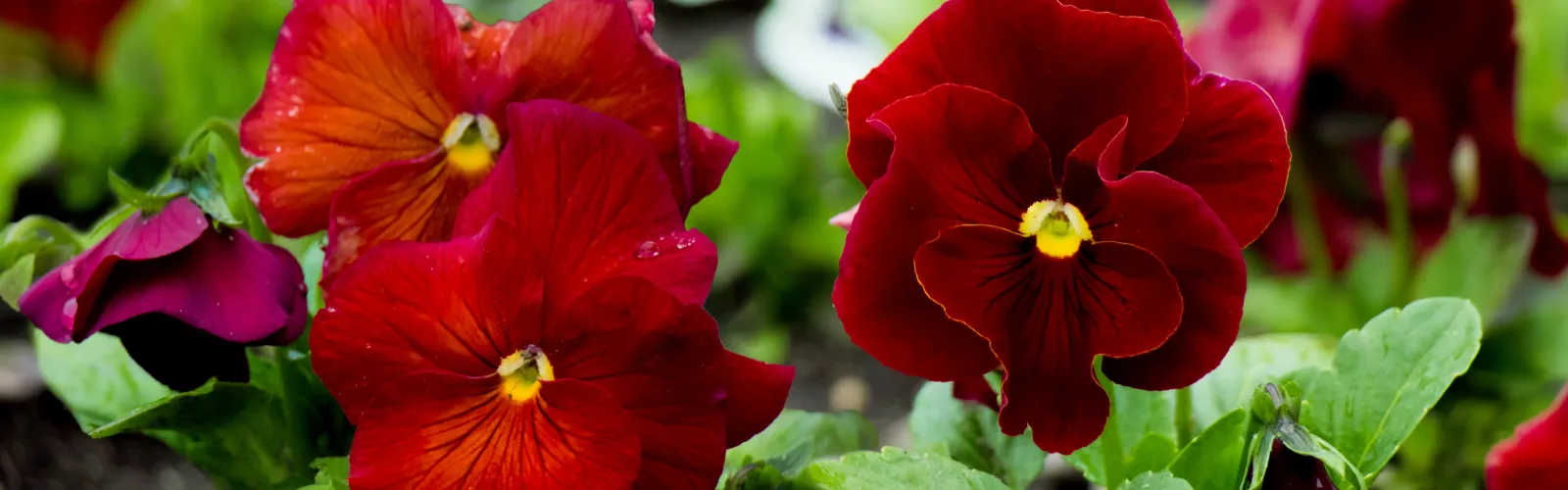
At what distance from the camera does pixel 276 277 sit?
652 mm

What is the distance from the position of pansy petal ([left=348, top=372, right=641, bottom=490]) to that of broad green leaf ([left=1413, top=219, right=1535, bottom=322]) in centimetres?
113

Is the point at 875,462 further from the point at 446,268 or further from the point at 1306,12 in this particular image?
the point at 1306,12

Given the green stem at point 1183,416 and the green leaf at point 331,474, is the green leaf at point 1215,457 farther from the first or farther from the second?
the green leaf at point 331,474

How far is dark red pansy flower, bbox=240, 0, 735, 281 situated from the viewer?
0.65 meters

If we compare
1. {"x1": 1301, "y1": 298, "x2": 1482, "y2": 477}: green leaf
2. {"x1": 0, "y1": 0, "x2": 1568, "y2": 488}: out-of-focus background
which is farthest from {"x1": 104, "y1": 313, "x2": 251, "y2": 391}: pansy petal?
{"x1": 0, "y1": 0, "x2": 1568, "y2": 488}: out-of-focus background

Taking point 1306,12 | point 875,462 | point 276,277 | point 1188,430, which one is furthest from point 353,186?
point 1306,12

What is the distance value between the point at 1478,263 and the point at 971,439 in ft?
2.86

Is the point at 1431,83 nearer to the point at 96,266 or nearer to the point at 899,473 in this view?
the point at 899,473

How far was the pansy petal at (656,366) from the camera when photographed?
582 mm

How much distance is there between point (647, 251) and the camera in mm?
605

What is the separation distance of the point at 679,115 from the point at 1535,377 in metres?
1.09

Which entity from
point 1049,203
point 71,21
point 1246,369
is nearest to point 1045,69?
point 1049,203

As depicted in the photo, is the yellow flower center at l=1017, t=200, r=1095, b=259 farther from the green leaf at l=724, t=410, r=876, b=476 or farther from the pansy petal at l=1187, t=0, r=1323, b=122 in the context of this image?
the pansy petal at l=1187, t=0, r=1323, b=122

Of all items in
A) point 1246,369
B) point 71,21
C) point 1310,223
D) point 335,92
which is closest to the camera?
point 335,92
